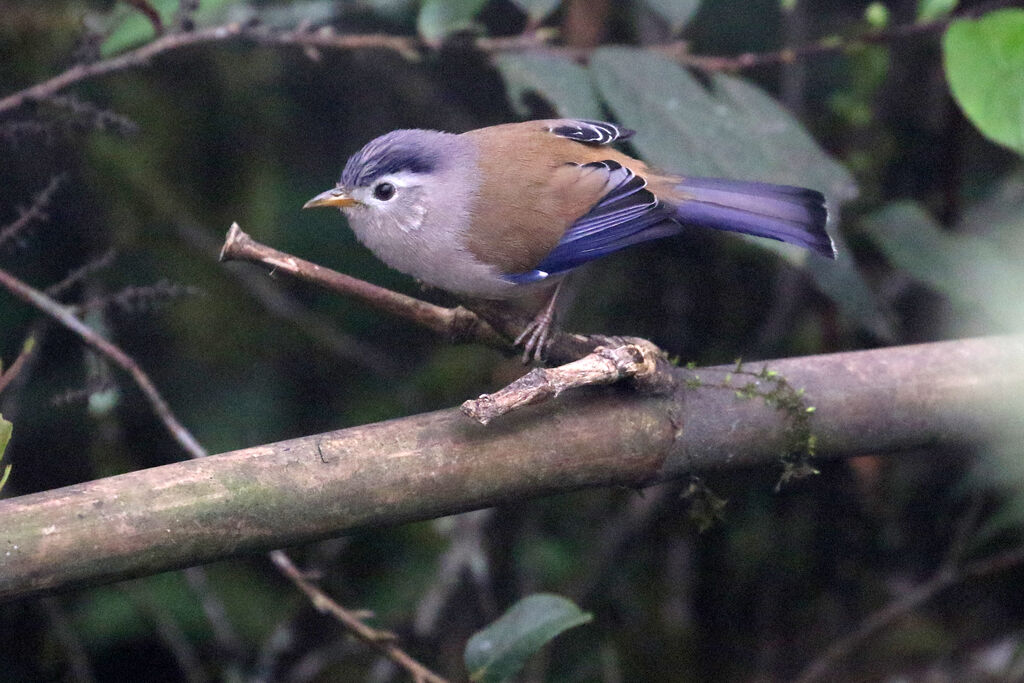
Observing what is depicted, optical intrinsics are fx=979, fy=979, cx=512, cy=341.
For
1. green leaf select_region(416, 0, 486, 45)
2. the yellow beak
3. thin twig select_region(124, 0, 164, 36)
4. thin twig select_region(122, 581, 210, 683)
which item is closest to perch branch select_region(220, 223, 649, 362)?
the yellow beak

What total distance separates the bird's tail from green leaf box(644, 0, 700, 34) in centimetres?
57

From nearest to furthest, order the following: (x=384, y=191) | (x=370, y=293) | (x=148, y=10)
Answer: (x=370, y=293)
(x=148, y=10)
(x=384, y=191)

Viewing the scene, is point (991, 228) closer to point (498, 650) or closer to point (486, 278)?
point (486, 278)

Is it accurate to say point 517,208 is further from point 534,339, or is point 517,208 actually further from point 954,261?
point 954,261

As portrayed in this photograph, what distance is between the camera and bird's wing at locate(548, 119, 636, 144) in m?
2.86

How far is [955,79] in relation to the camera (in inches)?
107

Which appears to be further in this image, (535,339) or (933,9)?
(933,9)

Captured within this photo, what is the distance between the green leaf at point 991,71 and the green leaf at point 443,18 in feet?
4.61

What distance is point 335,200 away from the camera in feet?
8.67

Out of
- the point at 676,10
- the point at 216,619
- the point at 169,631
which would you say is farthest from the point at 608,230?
the point at 169,631

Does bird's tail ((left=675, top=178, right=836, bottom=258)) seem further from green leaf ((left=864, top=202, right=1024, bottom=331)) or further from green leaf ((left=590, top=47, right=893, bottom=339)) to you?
green leaf ((left=864, top=202, right=1024, bottom=331))

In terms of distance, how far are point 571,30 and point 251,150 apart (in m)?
1.43

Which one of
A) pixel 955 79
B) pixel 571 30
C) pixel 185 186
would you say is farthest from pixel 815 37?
pixel 185 186

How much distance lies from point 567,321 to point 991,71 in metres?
1.84
